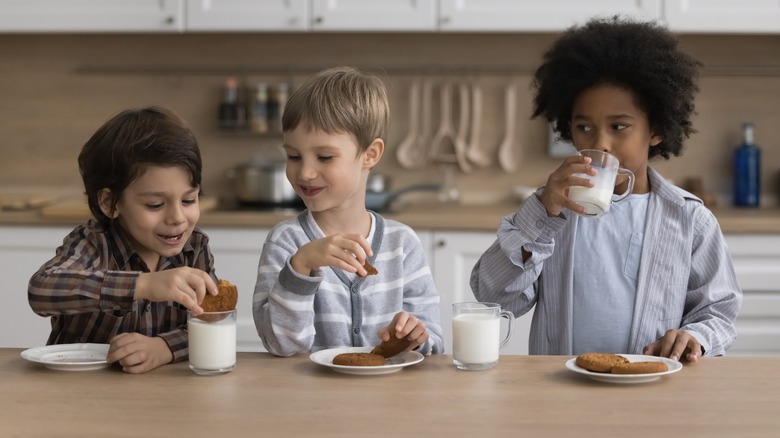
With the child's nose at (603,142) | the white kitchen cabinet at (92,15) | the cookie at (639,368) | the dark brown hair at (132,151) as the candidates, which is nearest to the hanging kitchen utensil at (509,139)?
the white kitchen cabinet at (92,15)

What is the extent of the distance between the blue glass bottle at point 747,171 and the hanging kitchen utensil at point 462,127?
0.98 meters

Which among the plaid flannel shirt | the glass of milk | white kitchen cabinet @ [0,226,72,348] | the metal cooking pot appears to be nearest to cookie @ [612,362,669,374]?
the glass of milk

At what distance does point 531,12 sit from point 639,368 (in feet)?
6.94

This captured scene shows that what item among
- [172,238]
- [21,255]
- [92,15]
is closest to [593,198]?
[172,238]

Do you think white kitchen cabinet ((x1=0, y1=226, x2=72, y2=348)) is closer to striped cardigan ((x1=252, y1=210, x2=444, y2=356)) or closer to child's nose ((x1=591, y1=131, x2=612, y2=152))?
striped cardigan ((x1=252, y1=210, x2=444, y2=356))

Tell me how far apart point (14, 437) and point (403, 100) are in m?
2.70

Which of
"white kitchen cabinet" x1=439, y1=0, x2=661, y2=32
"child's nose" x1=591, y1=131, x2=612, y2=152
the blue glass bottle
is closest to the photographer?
"child's nose" x1=591, y1=131, x2=612, y2=152

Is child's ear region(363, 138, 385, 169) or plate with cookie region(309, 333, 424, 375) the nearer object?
plate with cookie region(309, 333, 424, 375)

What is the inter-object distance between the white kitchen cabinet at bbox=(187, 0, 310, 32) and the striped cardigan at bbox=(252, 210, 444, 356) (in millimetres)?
1715

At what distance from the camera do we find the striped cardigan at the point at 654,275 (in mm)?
1815

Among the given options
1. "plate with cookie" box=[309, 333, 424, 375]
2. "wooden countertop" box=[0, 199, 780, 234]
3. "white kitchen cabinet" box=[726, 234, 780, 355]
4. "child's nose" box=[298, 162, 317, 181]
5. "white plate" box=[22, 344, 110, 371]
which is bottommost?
"white kitchen cabinet" box=[726, 234, 780, 355]

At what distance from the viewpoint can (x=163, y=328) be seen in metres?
1.79

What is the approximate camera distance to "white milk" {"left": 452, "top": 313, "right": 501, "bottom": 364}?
152cm

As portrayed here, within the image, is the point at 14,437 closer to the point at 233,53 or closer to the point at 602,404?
the point at 602,404
